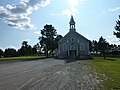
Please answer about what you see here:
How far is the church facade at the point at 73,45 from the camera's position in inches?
2650

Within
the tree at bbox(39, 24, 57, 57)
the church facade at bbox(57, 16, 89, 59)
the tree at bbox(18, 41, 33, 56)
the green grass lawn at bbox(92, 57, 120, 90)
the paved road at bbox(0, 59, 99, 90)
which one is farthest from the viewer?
the tree at bbox(18, 41, 33, 56)

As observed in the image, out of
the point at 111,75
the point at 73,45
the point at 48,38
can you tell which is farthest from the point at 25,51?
the point at 111,75

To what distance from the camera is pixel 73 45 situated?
68.2m

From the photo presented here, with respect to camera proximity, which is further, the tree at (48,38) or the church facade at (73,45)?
the tree at (48,38)

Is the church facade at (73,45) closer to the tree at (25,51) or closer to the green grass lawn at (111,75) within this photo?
the green grass lawn at (111,75)

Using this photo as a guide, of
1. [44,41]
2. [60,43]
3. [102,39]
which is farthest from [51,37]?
[102,39]

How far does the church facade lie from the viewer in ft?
221

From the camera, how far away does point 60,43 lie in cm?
7031

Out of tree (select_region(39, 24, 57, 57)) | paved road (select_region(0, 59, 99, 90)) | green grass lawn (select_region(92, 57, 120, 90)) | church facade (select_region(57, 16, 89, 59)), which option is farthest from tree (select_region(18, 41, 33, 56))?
paved road (select_region(0, 59, 99, 90))

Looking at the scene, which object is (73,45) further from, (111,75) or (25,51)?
(25,51)

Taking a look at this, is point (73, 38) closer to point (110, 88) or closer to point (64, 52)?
point (64, 52)

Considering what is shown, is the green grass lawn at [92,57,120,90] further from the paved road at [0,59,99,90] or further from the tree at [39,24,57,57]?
the tree at [39,24,57,57]

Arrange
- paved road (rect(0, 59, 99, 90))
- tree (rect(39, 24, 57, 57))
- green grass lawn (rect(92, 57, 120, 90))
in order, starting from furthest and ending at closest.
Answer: tree (rect(39, 24, 57, 57)) → paved road (rect(0, 59, 99, 90)) → green grass lawn (rect(92, 57, 120, 90))


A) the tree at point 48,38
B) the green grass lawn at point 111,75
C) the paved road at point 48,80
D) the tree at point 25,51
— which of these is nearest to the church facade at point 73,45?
the tree at point 48,38
